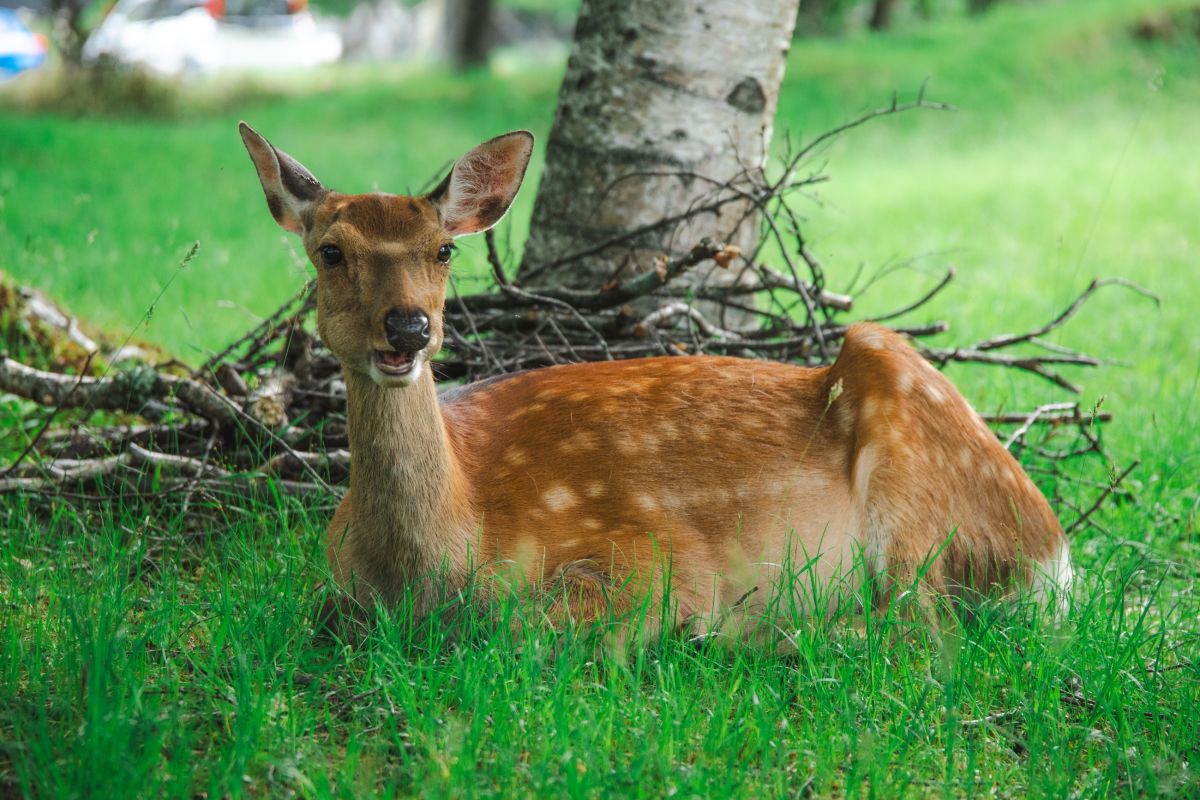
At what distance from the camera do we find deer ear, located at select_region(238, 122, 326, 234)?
3.22 meters

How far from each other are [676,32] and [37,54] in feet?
81.8

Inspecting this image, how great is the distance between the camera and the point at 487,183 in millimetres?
3344

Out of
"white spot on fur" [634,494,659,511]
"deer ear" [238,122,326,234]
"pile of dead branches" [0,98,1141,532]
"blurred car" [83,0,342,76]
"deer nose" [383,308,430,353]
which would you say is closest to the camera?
"deer nose" [383,308,430,353]

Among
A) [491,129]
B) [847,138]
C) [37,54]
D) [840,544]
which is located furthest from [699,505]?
[37,54]

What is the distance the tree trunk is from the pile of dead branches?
13 cm

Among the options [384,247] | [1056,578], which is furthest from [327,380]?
[1056,578]

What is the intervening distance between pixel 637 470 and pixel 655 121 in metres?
1.89

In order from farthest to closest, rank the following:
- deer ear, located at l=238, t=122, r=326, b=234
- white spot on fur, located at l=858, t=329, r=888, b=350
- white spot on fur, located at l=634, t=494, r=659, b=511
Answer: white spot on fur, located at l=858, t=329, r=888, b=350 → white spot on fur, located at l=634, t=494, r=659, b=511 → deer ear, located at l=238, t=122, r=326, b=234

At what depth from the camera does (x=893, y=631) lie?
10.2ft

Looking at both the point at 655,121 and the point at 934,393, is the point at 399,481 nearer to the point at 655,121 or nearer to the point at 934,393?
the point at 934,393

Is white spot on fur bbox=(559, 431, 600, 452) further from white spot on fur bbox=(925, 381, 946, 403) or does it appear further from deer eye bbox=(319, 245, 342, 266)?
white spot on fur bbox=(925, 381, 946, 403)

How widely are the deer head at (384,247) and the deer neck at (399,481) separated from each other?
12 cm

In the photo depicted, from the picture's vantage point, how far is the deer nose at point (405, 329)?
2848 millimetres

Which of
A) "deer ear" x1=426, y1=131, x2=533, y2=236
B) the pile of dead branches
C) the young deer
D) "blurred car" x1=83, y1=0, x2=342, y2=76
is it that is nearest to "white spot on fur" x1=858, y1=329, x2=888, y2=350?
the young deer
